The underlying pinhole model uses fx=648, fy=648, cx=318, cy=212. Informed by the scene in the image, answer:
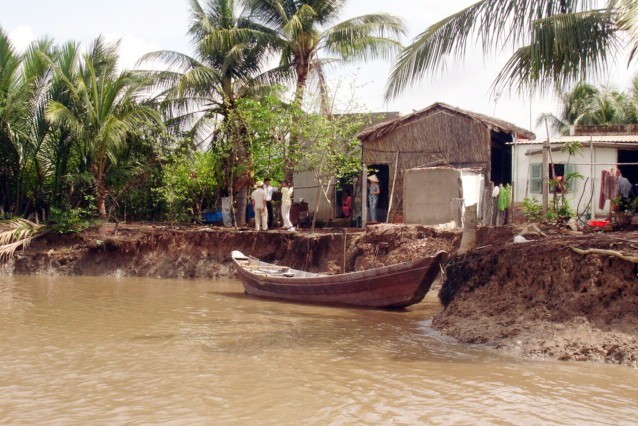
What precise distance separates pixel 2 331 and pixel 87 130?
31.0ft

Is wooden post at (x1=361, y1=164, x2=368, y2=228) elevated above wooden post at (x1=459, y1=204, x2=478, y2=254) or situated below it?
above

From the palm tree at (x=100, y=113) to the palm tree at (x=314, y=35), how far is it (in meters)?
4.27

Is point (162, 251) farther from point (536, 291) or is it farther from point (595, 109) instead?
point (595, 109)

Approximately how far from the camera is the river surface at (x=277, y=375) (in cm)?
→ 622

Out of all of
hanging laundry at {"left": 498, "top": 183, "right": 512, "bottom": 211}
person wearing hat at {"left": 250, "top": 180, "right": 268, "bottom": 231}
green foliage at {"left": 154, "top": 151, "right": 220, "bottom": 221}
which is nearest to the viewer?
hanging laundry at {"left": 498, "top": 183, "right": 512, "bottom": 211}

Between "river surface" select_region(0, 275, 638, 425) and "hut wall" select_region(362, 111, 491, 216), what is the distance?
7.60 metres

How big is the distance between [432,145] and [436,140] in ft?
0.60

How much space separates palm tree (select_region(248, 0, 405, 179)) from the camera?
1931cm

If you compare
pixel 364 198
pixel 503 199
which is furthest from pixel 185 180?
pixel 503 199

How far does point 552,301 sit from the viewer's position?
353 inches

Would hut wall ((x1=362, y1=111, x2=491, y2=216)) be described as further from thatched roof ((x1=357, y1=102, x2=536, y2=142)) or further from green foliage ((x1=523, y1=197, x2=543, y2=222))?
green foliage ((x1=523, y1=197, x2=543, y2=222))

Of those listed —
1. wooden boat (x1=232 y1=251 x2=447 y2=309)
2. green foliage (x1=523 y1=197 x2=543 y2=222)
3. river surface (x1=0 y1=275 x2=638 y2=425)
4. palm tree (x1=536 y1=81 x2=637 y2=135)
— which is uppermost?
palm tree (x1=536 y1=81 x2=637 y2=135)

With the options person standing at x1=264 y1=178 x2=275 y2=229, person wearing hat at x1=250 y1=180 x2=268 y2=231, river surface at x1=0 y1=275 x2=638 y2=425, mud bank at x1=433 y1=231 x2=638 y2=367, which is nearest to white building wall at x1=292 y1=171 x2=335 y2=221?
person standing at x1=264 y1=178 x2=275 y2=229

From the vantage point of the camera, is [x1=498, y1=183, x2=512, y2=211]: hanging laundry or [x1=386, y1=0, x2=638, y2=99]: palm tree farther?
[x1=498, y1=183, x2=512, y2=211]: hanging laundry
